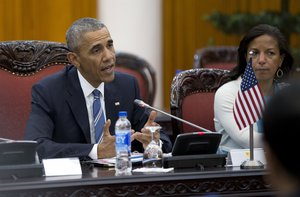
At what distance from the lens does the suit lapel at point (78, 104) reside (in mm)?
3939

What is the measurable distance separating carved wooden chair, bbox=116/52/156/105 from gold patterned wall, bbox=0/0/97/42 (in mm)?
1668

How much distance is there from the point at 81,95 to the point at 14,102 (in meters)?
0.51

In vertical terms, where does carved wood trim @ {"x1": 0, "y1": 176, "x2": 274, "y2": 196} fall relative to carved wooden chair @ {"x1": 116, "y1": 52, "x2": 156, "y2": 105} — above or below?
below

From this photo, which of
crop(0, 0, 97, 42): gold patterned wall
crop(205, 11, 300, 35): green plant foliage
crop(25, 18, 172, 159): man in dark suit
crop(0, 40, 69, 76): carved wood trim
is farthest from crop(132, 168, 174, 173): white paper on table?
crop(205, 11, 300, 35): green plant foliage

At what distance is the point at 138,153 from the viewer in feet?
12.4

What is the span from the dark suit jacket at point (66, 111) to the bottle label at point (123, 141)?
496mm

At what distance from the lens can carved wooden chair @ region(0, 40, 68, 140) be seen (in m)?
4.29

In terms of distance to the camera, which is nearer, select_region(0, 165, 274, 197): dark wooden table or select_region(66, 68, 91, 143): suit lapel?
select_region(0, 165, 274, 197): dark wooden table

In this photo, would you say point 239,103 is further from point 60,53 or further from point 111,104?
point 60,53

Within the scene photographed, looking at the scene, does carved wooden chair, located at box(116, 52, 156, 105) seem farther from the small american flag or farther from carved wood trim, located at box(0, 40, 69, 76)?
the small american flag

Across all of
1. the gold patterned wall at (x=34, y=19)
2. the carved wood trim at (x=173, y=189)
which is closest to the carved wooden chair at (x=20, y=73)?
the carved wood trim at (x=173, y=189)

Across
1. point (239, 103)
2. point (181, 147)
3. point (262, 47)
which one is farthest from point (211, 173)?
point (262, 47)

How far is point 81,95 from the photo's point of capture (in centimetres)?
400

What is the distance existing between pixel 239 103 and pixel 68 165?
94cm
